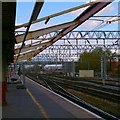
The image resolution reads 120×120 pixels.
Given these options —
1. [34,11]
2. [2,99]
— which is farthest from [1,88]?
[34,11]

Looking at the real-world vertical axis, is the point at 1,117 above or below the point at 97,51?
below

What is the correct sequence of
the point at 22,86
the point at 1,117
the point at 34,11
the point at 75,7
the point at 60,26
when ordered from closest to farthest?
Answer: 1. the point at 34,11
2. the point at 1,117
3. the point at 75,7
4. the point at 60,26
5. the point at 22,86

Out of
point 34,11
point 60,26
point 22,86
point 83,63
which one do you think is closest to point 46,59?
point 83,63

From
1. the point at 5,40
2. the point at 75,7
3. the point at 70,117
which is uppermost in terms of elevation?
the point at 75,7

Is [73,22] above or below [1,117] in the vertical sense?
above

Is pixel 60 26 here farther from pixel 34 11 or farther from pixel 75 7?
pixel 34 11

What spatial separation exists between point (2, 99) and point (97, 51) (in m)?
89.6

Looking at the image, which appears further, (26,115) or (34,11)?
(26,115)

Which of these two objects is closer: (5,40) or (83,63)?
(5,40)

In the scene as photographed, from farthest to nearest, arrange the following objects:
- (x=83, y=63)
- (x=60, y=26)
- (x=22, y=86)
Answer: (x=83, y=63) < (x=22, y=86) < (x=60, y=26)

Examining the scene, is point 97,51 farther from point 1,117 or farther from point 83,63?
point 1,117

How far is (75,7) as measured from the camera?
14.1 metres

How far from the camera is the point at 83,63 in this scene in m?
102

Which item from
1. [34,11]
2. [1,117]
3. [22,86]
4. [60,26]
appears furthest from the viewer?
[22,86]
